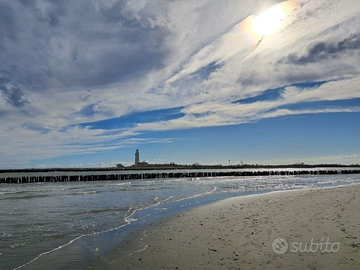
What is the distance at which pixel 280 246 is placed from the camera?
22.2ft

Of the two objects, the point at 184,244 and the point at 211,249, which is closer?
the point at 211,249

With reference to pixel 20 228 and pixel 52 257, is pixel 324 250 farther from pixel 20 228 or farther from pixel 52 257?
pixel 20 228

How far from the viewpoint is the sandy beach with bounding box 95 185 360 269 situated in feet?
18.9

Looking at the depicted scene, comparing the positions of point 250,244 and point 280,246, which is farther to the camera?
point 250,244

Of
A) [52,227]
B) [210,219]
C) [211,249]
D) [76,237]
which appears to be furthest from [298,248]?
[52,227]

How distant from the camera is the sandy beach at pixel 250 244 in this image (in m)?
5.77

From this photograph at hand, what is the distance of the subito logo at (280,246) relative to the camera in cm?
639

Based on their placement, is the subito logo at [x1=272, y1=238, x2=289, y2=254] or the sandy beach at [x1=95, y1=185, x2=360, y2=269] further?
the subito logo at [x1=272, y1=238, x2=289, y2=254]

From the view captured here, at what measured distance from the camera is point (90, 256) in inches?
282

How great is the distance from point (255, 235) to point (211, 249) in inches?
68.7

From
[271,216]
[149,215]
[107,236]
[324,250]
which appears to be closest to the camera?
[324,250]

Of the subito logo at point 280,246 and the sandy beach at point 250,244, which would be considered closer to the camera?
the sandy beach at point 250,244

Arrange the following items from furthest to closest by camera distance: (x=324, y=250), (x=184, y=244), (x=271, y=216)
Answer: (x=271, y=216)
(x=184, y=244)
(x=324, y=250)

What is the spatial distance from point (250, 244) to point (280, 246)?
2.56 ft
